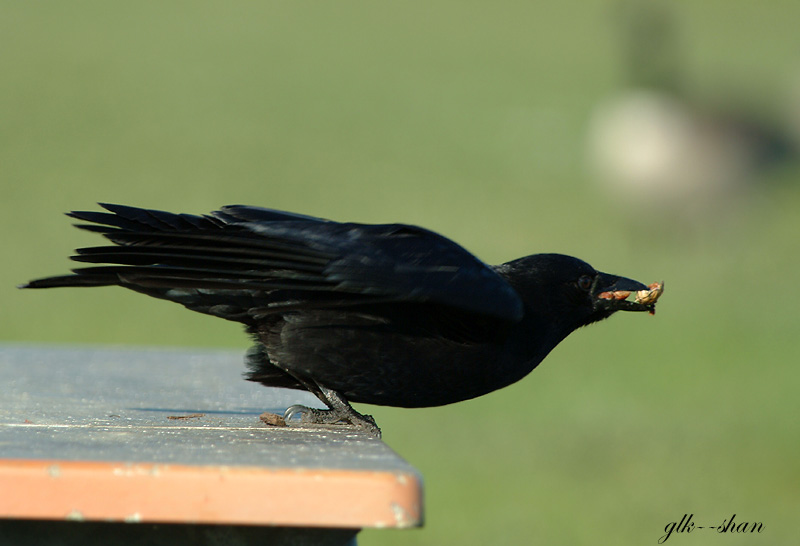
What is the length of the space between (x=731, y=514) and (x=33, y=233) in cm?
1101

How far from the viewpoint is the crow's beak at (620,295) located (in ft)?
12.0

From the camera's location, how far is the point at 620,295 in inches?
145

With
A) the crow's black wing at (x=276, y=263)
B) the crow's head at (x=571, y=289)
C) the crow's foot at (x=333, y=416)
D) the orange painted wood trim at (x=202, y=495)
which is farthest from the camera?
the crow's head at (x=571, y=289)

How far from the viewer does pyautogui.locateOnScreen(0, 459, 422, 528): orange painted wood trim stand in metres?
1.79

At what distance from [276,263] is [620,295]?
142 centimetres

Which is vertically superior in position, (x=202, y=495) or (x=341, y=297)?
(x=341, y=297)

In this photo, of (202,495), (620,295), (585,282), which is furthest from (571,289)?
(202,495)

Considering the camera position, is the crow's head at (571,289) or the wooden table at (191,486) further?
the crow's head at (571,289)

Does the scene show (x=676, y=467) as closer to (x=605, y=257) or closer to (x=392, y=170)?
(x=605, y=257)

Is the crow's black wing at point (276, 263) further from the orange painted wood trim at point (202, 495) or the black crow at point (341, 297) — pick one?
the orange painted wood trim at point (202, 495)

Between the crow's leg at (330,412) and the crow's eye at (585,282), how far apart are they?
3.01 ft

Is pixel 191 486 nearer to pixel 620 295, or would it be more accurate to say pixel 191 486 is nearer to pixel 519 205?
pixel 620 295

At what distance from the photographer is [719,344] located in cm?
1129

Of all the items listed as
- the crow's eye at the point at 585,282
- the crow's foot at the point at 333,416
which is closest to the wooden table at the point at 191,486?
the crow's foot at the point at 333,416
